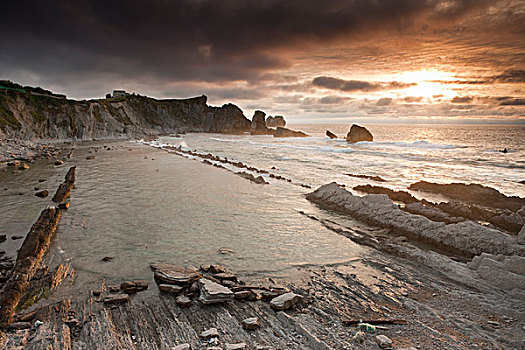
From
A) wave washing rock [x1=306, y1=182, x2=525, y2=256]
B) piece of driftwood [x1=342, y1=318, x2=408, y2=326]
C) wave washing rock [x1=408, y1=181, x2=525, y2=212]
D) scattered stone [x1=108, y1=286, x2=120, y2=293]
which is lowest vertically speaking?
scattered stone [x1=108, y1=286, x2=120, y2=293]

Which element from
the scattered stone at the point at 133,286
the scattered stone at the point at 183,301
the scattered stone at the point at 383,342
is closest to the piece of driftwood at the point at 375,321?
the scattered stone at the point at 383,342

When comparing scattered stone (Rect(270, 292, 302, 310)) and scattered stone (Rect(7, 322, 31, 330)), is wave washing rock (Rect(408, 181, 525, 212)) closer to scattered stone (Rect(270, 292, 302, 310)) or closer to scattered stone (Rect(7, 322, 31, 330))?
scattered stone (Rect(270, 292, 302, 310))

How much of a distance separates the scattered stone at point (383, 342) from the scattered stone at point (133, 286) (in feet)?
21.4

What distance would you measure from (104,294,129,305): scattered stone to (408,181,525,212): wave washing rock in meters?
22.5

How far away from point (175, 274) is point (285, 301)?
3650 millimetres

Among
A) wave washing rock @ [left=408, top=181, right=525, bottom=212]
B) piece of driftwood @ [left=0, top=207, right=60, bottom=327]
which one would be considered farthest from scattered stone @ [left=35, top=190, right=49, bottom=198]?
wave washing rock @ [left=408, top=181, right=525, bottom=212]

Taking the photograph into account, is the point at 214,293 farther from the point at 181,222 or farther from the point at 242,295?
the point at 181,222

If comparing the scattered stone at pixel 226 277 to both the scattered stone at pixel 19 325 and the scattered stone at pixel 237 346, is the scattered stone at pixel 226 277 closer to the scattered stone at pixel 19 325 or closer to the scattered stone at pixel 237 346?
the scattered stone at pixel 237 346

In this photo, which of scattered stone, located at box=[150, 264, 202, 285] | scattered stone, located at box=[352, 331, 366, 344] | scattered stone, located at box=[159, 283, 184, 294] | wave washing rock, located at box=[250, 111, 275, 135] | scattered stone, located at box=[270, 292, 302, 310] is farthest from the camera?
wave washing rock, located at box=[250, 111, 275, 135]

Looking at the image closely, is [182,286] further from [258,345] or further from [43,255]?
[43,255]

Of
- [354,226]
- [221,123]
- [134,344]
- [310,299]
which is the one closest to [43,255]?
[134,344]

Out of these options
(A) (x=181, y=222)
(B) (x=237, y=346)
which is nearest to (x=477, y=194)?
(A) (x=181, y=222)

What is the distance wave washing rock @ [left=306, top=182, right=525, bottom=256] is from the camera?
11039mm

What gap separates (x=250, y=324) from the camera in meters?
6.50
